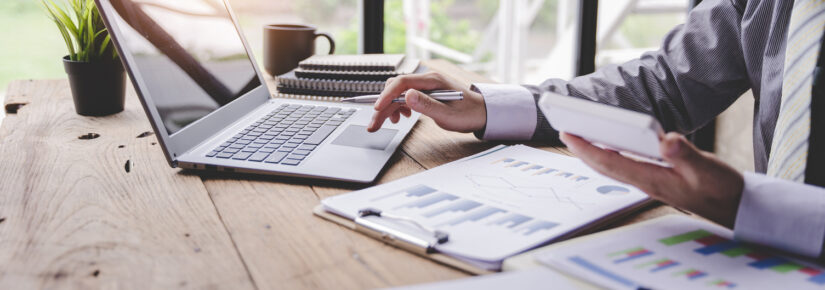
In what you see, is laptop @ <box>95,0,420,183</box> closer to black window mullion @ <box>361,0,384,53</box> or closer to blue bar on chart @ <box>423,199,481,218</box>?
blue bar on chart @ <box>423,199,481,218</box>

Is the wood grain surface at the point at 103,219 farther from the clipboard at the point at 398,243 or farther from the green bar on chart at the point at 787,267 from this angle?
the green bar on chart at the point at 787,267

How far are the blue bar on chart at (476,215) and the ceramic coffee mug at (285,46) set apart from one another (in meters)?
0.88

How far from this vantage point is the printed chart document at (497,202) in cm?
54

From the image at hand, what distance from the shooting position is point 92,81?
1025 millimetres

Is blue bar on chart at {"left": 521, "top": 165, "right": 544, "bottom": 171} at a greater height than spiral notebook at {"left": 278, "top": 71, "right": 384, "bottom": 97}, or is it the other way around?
spiral notebook at {"left": 278, "top": 71, "right": 384, "bottom": 97}

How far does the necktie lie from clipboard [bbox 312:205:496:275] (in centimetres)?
55

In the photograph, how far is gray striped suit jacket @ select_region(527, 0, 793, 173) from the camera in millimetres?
999

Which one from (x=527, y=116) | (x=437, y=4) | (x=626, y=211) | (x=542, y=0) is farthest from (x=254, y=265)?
(x=437, y=4)

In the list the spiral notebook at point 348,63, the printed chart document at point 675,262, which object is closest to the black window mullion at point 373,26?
the spiral notebook at point 348,63

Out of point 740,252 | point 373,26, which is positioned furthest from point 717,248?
point 373,26

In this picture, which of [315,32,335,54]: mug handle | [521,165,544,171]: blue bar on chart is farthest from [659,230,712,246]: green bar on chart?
[315,32,335,54]: mug handle

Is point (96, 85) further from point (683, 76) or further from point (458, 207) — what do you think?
point (683, 76)

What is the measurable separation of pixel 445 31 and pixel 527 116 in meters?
3.52

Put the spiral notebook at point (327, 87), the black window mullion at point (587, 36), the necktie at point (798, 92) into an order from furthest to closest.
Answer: the black window mullion at point (587, 36), the spiral notebook at point (327, 87), the necktie at point (798, 92)
